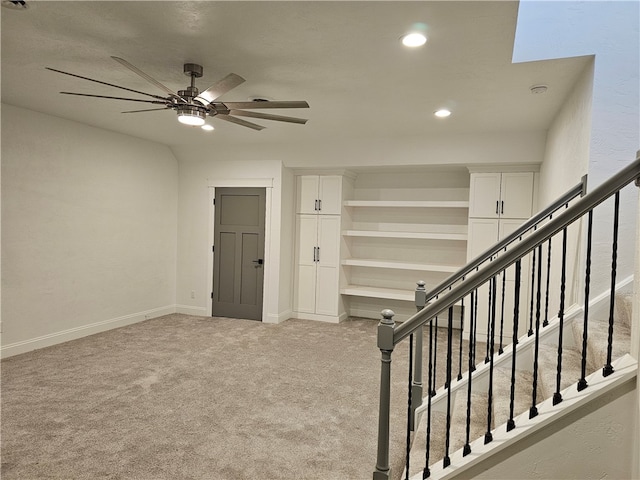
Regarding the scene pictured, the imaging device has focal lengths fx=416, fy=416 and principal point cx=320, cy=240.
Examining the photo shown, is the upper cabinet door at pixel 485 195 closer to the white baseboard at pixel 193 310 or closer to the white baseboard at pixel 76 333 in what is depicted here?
the white baseboard at pixel 193 310

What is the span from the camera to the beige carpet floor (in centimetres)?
252

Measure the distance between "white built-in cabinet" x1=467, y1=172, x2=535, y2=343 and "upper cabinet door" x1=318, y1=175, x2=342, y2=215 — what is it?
184 centimetres

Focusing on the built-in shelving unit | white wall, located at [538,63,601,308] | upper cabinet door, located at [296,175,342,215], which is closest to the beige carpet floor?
the built-in shelving unit

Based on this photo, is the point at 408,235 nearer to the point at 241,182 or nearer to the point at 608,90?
the point at 241,182

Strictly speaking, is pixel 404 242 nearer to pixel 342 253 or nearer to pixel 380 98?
pixel 342 253

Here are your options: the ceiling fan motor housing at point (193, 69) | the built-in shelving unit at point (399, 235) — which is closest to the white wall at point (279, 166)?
the built-in shelving unit at point (399, 235)

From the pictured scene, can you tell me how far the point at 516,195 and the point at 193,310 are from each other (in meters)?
4.99

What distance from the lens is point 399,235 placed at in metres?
5.98

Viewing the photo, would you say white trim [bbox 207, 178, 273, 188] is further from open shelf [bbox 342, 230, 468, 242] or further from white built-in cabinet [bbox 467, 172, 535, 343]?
white built-in cabinet [bbox 467, 172, 535, 343]

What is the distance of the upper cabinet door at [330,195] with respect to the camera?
20.1 feet

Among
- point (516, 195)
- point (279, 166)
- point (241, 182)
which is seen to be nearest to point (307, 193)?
point (279, 166)

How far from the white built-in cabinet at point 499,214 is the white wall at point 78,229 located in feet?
14.9

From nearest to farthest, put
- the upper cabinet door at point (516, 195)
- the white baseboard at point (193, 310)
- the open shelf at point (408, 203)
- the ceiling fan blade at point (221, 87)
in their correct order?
the ceiling fan blade at point (221, 87) < the upper cabinet door at point (516, 195) < the open shelf at point (408, 203) < the white baseboard at point (193, 310)

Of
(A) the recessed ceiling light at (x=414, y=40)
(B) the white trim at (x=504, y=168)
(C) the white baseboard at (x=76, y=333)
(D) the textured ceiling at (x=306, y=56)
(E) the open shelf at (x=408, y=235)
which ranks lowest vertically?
(C) the white baseboard at (x=76, y=333)
